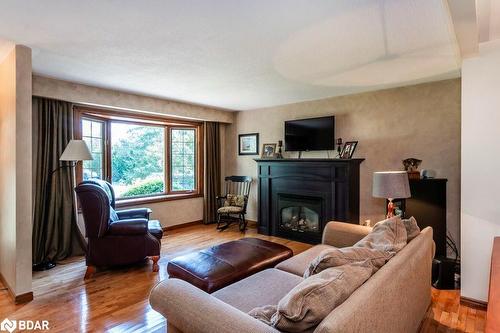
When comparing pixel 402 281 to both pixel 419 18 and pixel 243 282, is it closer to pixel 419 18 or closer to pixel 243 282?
pixel 243 282

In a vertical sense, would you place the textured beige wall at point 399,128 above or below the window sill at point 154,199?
above

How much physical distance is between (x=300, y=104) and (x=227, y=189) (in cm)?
234

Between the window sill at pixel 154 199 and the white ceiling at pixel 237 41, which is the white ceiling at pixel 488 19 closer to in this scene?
the white ceiling at pixel 237 41

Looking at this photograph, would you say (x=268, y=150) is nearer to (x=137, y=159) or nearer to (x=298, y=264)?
(x=137, y=159)

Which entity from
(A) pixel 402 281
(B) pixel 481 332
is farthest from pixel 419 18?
(B) pixel 481 332

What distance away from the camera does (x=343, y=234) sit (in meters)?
2.74

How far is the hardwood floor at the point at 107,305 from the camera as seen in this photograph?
2.19 m

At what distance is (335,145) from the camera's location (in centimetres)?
442

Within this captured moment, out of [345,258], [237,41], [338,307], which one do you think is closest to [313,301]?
[338,307]

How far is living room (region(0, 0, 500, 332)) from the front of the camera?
5.51 feet

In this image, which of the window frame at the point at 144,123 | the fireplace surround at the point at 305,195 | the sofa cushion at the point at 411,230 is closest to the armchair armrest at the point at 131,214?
the window frame at the point at 144,123

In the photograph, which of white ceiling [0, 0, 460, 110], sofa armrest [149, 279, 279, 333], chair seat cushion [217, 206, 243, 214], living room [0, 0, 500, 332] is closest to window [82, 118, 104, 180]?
living room [0, 0, 500, 332]

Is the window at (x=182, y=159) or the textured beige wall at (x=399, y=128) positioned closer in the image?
the textured beige wall at (x=399, y=128)

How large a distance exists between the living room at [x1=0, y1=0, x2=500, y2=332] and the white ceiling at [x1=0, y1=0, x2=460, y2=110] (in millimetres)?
19
